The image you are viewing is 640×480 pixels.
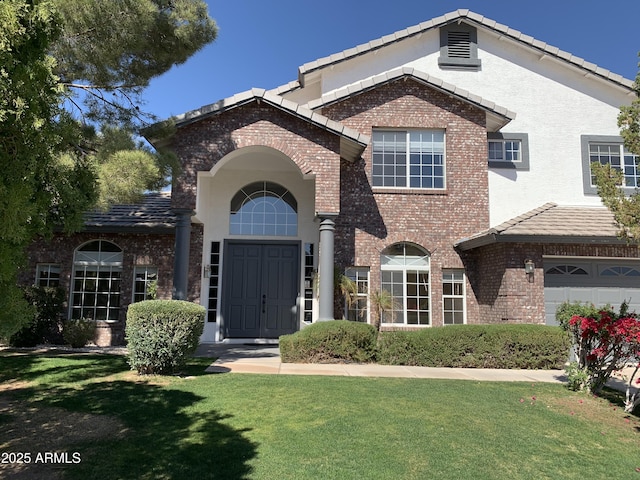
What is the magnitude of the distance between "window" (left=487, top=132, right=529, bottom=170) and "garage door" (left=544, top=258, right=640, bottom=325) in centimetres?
340

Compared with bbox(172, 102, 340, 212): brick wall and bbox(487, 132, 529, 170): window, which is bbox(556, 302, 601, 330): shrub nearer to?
bbox(172, 102, 340, 212): brick wall

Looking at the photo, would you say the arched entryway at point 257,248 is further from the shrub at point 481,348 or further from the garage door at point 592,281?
the garage door at point 592,281

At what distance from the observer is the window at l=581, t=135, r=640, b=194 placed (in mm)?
14031

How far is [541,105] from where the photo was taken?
14.4m

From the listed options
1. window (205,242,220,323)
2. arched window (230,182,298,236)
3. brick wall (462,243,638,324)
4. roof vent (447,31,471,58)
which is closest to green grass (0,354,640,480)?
brick wall (462,243,638,324)

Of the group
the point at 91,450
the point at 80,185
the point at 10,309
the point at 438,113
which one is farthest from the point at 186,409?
the point at 438,113

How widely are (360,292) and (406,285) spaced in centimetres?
131

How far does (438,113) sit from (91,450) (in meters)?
12.0

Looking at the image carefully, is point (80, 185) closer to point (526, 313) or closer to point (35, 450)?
point (35, 450)

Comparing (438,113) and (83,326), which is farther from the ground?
(438,113)

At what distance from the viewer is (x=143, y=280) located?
12.9 meters

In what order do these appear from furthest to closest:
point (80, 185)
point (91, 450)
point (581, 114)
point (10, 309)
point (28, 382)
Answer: point (581, 114) < point (28, 382) < point (80, 185) < point (91, 450) < point (10, 309)

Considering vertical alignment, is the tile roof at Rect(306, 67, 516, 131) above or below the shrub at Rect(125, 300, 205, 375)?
above

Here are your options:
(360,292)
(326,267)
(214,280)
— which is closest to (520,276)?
(360,292)
